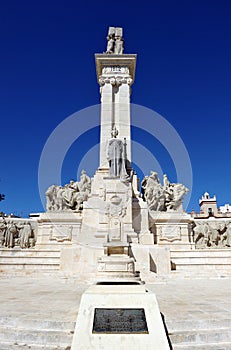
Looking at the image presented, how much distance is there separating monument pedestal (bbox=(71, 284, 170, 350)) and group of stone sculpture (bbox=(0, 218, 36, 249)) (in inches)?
606

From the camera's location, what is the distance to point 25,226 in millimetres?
18953

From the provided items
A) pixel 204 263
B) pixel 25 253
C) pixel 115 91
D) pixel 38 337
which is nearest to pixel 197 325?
pixel 38 337

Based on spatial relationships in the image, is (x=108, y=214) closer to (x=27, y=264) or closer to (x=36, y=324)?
(x=27, y=264)

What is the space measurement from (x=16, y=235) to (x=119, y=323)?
670 inches

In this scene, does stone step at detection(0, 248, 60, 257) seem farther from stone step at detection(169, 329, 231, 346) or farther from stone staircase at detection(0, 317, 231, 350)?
stone step at detection(169, 329, 231, 346)

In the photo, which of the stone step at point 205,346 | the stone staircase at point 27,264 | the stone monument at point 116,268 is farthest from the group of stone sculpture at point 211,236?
the stone step at point 205,346

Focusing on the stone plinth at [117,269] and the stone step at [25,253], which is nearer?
the stone plinth at [117,269]

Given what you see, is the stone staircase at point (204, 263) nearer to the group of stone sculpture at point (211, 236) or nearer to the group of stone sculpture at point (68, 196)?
the group of stone sculpture at point (211, 236)

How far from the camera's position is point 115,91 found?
838 inches

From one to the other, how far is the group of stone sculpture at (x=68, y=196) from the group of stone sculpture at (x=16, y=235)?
2.34 m

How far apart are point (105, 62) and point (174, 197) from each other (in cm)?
1189

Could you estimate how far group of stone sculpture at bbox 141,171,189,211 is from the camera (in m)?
18.2

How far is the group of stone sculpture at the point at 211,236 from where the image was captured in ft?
62.4

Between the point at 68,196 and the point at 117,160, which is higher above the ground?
the point at 117,160
